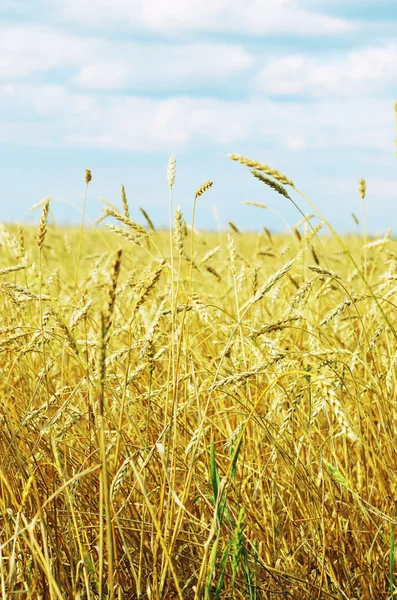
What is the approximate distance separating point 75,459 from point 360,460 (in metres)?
0.80

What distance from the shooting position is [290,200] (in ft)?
Result: 4.90

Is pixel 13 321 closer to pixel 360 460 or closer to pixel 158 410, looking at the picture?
pixel 158 410

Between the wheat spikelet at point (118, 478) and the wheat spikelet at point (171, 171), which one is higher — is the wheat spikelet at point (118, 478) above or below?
below

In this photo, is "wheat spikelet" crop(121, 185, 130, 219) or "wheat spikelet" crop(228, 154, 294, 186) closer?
"wheat spikelet" crop(228, 154, 294, 186)

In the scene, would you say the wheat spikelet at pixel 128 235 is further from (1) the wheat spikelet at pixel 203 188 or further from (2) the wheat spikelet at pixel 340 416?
(2) the wheat spikelet at pixel 340 416

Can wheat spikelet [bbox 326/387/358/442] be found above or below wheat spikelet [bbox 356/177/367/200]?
below

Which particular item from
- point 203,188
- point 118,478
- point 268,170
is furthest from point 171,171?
point 118,478

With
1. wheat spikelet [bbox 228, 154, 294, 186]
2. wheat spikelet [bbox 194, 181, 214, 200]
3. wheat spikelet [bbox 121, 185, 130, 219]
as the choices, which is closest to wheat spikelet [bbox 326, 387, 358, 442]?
wheat spikelet [bbox 228, 154, 294, 186]

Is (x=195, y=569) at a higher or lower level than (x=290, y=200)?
lower

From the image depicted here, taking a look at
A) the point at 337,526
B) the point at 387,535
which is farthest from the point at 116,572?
the point at 387,535

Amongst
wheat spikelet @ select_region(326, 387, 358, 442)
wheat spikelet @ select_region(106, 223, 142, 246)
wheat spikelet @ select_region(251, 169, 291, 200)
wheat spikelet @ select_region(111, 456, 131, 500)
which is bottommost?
wheat spikelet @ select_region(111, 456, 131, 500)

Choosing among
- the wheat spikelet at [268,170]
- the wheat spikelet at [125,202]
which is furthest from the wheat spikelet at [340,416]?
the wheat spikelet at [125,202]

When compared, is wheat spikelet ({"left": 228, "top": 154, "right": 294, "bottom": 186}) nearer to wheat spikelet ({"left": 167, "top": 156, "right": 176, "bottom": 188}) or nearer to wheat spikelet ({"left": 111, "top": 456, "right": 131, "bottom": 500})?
wheat spikelet ({"left": 167, "top": 156, "right": 176, "bottom": 188})

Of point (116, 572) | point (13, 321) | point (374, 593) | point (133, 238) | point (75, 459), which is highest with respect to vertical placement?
point (133, 238)
